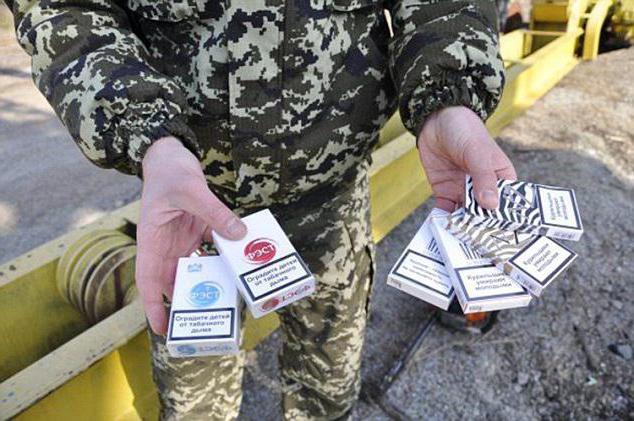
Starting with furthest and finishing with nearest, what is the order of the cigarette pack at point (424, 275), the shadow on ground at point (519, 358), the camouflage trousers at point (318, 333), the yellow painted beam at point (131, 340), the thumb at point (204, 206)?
the shadow on ground at point (519, 358), the yellow painted beam at point (131, 340), the camouflage trousers at point (318, 333), the cigarette pack at point (424, 275), the thumb at point (204, 206)

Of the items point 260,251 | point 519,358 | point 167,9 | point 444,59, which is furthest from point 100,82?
point 519,358

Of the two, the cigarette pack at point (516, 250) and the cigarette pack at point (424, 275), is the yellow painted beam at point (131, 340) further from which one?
the cigarette pack at point (516, 250)

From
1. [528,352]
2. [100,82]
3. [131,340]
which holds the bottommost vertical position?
[528,352]

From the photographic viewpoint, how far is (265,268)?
Result: 1.10 m

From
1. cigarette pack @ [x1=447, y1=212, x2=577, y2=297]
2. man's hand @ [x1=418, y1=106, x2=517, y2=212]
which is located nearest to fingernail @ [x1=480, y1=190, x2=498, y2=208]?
man's hand @ [x1=418, y1=106, x2=517, y2=212]

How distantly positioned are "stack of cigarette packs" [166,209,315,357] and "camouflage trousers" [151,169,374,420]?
0.84 feet

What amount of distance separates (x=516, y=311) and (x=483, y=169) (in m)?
1.74

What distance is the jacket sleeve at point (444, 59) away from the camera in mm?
1150

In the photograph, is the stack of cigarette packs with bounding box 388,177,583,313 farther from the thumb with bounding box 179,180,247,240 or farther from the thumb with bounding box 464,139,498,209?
the thumb with bounding box 179,180,247,240

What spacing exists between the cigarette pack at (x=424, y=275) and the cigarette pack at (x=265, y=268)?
0.21 meters

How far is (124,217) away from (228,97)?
Answer: 4.18ft

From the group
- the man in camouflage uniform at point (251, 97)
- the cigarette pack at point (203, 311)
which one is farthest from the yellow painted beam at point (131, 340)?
the cigarette pack at point (203, 311)

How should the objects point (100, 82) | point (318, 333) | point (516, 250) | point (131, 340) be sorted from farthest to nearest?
point (131, 340), point (318, 333), point (516, 250), point (100, 82)

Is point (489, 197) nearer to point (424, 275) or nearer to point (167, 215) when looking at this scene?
point (424, 275)
